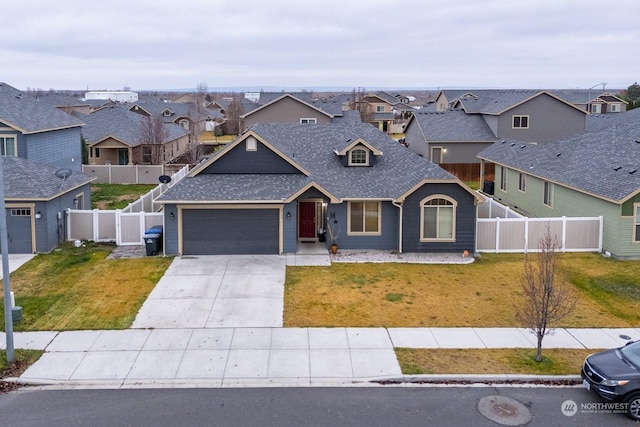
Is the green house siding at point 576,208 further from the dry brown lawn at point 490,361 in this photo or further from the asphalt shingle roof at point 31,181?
the asphalt shingle roof at point 31,181

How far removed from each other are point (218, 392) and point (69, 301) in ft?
27.9

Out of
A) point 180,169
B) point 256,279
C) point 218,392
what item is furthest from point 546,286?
point 180,169

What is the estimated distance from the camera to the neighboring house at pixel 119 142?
4828 cm

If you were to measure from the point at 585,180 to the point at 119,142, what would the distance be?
35518mm

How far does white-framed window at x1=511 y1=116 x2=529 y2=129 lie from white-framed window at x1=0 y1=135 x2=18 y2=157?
36.4m

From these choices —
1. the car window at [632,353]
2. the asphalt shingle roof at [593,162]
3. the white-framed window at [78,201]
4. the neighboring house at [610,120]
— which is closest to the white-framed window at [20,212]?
the white-framed window at [78,201]

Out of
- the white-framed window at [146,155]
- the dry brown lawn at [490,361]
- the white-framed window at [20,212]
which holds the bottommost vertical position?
the dry brown lawn at [490,361]

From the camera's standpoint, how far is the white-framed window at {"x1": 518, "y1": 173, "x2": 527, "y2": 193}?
33969mm

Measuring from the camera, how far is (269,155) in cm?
2673

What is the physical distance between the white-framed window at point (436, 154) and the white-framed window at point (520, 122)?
6.37 m

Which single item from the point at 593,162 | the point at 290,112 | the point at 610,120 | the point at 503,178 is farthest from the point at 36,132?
the point at 610,120

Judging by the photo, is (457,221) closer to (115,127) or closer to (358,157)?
(358,157)

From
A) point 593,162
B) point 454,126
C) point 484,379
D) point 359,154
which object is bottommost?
point 484,379

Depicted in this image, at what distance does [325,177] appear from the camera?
27109mm
